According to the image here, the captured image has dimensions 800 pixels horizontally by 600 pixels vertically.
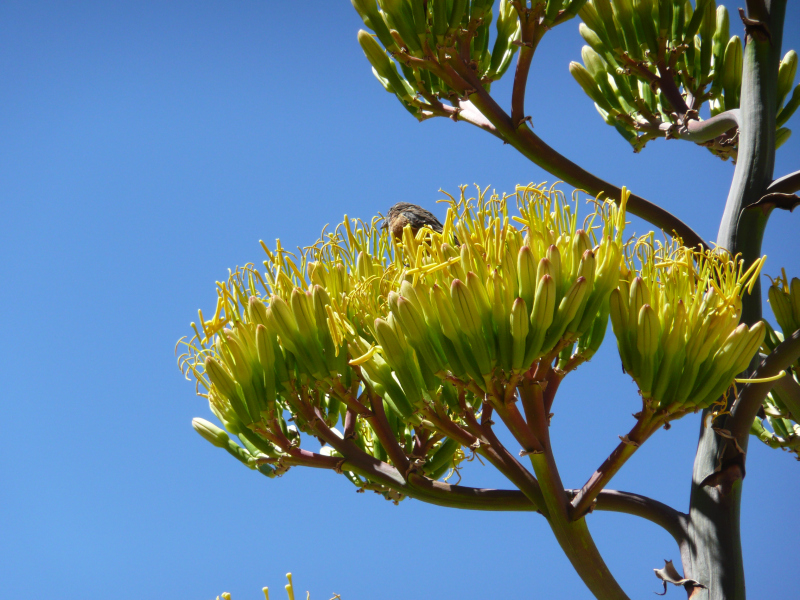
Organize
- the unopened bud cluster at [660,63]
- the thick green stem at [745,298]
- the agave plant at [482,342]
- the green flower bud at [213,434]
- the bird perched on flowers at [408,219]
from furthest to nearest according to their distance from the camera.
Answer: the unopened bud cluster at [660,63] < the bird perched on flowers at [408,219] < the green flower bud at [213,434] < the thick green stem at [745,298] < the agave plant at [482,342]

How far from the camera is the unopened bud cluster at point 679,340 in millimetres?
1331

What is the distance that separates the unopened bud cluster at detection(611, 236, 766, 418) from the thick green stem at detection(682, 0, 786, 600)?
0.39 metres

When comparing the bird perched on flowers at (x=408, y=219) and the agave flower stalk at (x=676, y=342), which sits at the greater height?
the bird perched on flowers at (x=408, y=219)

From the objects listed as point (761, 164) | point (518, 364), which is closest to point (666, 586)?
point (518, 364)

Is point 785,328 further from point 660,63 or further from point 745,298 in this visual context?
point 660,63

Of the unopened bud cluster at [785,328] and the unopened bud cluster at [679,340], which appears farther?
the unopened bud cluster at [785,328]

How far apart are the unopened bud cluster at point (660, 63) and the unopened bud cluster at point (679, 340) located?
1.22m

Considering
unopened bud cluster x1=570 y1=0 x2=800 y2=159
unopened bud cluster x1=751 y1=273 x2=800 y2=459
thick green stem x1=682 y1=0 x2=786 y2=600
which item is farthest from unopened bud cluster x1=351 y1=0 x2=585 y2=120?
unopened bud cluster x1=751 y1=273 x2=800 y2=459

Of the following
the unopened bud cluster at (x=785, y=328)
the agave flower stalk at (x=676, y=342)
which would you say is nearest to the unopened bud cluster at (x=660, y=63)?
the unopened bud cluster at (x=785, y=328)

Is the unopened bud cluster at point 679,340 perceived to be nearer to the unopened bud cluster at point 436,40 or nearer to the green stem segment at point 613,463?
the green stem segment at point 613,463

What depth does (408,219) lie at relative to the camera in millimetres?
2035

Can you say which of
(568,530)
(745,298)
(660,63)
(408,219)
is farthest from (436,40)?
(568,530)

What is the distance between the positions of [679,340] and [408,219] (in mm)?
913

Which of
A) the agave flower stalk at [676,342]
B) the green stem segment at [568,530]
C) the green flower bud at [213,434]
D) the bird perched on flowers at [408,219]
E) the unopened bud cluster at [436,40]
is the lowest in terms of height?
the green stem segment at [568,530]
